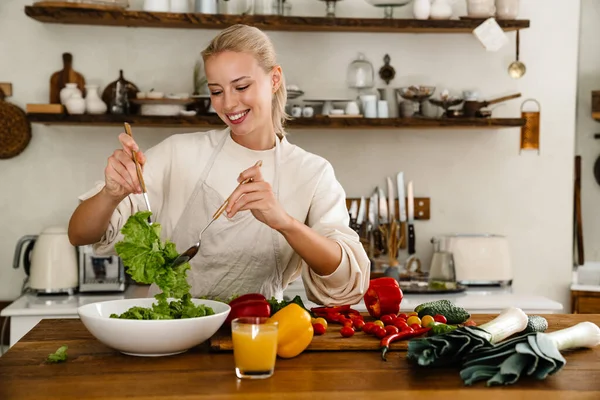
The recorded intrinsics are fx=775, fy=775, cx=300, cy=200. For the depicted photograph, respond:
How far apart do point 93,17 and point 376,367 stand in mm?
2624

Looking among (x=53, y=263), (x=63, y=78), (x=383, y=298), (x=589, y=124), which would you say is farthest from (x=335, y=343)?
(x=589, y=124)

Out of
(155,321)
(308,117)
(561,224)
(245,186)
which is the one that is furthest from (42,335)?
(561,224)

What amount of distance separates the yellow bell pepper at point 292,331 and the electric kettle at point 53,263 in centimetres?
210

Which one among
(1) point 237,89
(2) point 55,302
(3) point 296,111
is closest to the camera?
(1) point 237,89

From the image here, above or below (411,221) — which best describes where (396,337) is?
below

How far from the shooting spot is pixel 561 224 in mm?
4203

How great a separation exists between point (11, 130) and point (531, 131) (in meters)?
2.70

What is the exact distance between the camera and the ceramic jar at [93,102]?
376cm

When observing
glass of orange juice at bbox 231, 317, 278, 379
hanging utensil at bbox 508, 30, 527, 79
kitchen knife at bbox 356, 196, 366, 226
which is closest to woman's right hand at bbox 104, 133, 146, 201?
glass of orange juice at bbox 231, 317, 278, 379

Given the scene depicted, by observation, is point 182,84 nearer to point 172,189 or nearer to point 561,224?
point 172,189

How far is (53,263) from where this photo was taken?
3.58 m

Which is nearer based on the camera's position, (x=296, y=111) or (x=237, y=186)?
(x=237, y=186)

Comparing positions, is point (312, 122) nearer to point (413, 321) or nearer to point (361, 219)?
point (361, 219)

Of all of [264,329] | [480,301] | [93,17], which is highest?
[93,17]
